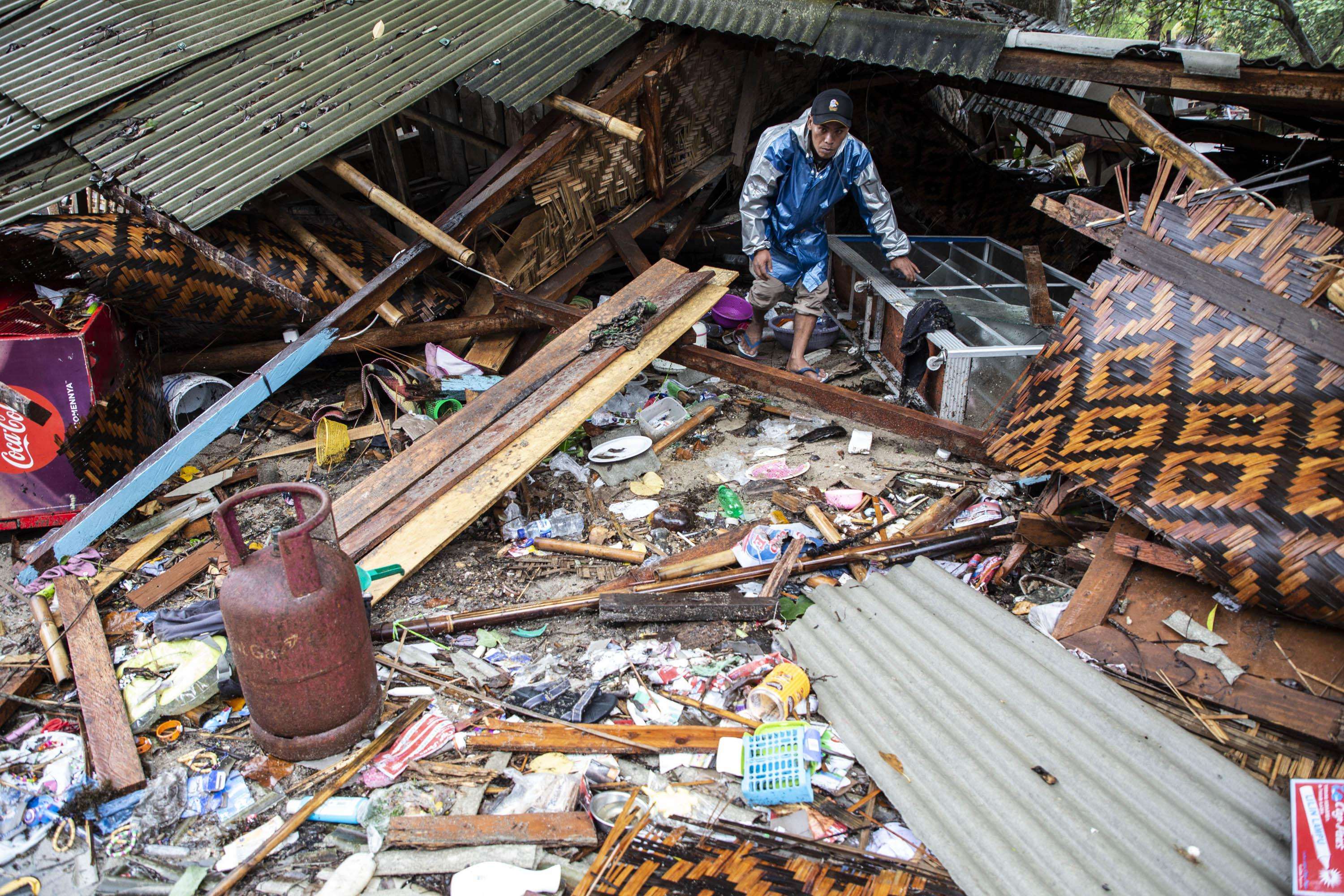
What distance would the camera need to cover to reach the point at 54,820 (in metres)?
2.86

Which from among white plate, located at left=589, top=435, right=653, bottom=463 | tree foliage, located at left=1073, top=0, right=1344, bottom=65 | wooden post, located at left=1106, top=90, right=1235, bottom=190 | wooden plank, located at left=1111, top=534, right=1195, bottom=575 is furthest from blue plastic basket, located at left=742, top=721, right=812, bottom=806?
tree foliage, located at left=1073, top=0, right=1344, bottom=65

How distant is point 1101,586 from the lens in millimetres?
3498

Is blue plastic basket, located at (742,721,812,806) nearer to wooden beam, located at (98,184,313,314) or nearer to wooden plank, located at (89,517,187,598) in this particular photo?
wooden plank, located at (89,517,187,598)

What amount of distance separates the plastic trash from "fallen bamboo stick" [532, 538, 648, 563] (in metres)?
1.82

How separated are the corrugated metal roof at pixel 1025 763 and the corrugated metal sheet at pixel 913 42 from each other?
3431mm

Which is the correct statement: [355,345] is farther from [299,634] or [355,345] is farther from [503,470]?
[299,634]

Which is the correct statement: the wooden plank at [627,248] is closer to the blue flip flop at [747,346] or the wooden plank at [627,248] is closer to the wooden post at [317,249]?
the blue flip flop at [747,346]

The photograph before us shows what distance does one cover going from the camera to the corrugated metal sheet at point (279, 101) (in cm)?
484

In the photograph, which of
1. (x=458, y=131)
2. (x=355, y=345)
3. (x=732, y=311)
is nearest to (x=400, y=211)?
(x=355, y=345)

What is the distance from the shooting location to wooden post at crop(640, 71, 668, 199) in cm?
602

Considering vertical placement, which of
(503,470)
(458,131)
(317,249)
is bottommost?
(503,470)

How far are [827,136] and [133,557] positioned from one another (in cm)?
473

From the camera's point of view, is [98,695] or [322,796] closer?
[322,796]

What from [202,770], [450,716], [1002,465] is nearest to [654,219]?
[1002,465]
